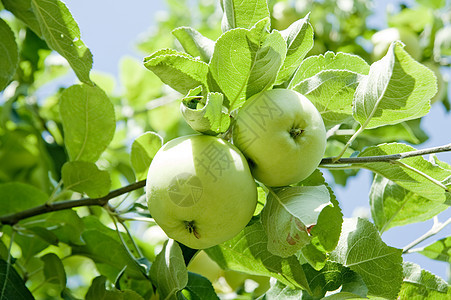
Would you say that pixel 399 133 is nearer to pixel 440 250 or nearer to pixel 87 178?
pixel 440 250

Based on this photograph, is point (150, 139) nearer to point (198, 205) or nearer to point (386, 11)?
point (198, 205)

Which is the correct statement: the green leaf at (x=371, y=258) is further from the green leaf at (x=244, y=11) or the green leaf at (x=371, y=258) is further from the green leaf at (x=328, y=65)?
the green leaf at (x=244, y=11)

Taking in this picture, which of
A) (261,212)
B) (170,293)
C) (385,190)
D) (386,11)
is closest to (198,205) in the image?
(261,212)

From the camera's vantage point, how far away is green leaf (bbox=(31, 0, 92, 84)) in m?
1.08

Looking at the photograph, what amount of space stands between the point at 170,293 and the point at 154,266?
0.34 ft

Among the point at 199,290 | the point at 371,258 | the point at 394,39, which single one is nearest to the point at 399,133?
the point at 394,39

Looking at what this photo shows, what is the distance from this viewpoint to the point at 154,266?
1112 mm

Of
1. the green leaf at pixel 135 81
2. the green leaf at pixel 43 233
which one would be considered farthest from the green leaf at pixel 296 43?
the green leaf at pixel 135 81

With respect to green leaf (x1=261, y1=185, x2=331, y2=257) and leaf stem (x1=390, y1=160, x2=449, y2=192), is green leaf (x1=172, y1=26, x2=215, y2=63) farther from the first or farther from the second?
leaf stem (x1=390, y1=160, x2=449, y2=192)

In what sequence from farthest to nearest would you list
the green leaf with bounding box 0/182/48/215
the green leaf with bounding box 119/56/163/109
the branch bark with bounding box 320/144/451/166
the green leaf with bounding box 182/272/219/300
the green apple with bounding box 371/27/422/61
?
the green leaf with bounding box 119/56/163/109 < the green apple with bounding box 371/27/422/61 < the green leaf with bounding box 0/182/48/215 < the green leaf with bounding box 182/272/219/300 < the branch bark with bounding box 320/144/451/166

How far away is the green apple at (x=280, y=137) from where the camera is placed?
0.86 meters

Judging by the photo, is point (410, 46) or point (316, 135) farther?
point (410, 46)

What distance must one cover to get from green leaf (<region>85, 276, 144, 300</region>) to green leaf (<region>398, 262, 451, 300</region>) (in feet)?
1.95

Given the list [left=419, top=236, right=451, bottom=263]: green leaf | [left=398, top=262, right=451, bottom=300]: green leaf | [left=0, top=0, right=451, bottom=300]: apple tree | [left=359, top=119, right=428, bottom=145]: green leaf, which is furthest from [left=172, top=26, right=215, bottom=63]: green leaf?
[left=359, top=119, right=428, bottom=145]: green leaf
